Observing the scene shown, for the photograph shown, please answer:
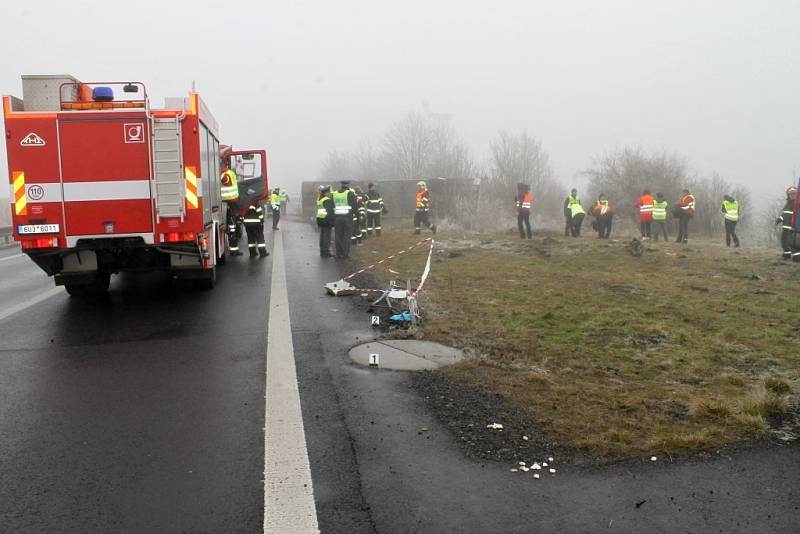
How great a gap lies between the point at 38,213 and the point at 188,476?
20.5 ft

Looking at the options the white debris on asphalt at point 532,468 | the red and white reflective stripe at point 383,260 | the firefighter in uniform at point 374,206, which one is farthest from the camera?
the firefighter in uniform at point 374,206

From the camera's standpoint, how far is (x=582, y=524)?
3.19m

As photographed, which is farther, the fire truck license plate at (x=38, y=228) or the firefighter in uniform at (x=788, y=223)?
the firefighter in uniform at (x=788, y=223)

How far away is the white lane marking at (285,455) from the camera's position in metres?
3.23

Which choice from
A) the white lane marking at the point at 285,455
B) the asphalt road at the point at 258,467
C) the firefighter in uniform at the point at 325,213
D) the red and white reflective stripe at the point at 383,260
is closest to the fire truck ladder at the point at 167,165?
the asphalt road at the point at 258,467

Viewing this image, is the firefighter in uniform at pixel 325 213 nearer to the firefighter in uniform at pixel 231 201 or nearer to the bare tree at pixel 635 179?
the firefighter in uniform at pixel 231 201

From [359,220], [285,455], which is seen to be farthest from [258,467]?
[359,220]

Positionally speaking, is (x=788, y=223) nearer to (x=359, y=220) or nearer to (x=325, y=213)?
(x=325, y=213)

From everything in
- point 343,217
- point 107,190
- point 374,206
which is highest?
point 107,190

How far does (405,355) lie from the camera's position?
249 inches

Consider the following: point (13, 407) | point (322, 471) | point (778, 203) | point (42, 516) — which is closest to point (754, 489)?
point (322, 471)

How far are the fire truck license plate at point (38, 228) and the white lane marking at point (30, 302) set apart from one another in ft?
3.87

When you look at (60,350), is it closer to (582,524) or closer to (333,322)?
Answer: (333,322)

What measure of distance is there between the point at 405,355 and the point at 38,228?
5.44 m
